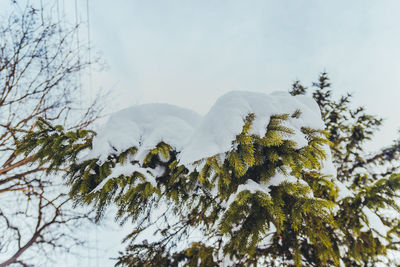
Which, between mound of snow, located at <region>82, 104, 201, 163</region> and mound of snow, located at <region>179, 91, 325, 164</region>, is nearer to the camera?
mound of snow, located at <region>179, 91, 325, 164</region>

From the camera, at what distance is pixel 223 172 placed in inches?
55.6

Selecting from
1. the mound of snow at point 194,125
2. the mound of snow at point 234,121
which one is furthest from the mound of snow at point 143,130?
the mound of snow at point 234,121

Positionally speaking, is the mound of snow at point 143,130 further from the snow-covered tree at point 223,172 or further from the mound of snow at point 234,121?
the mound of snow at point 234,121

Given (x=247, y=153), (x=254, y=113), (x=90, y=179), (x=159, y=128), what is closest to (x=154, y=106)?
(x=159, y=128)

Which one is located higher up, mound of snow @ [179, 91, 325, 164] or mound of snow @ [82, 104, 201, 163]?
mound of snow @ [82, 104, 201, 163]

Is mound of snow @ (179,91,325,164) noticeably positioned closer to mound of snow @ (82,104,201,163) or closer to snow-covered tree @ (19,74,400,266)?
snow-covered tree @ (19,74,400,266)

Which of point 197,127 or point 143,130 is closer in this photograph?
point 197,127

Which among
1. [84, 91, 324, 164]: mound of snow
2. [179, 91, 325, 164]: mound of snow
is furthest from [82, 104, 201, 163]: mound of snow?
[179, 91, 325, 164]: mound of snow

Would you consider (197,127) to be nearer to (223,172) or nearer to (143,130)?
(223,172)

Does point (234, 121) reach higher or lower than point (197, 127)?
lower

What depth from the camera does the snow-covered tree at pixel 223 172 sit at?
126 cm

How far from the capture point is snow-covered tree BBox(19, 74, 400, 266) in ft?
4.12

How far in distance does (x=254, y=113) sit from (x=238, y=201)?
2.40ft

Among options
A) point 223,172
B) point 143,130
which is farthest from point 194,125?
point 223,172
